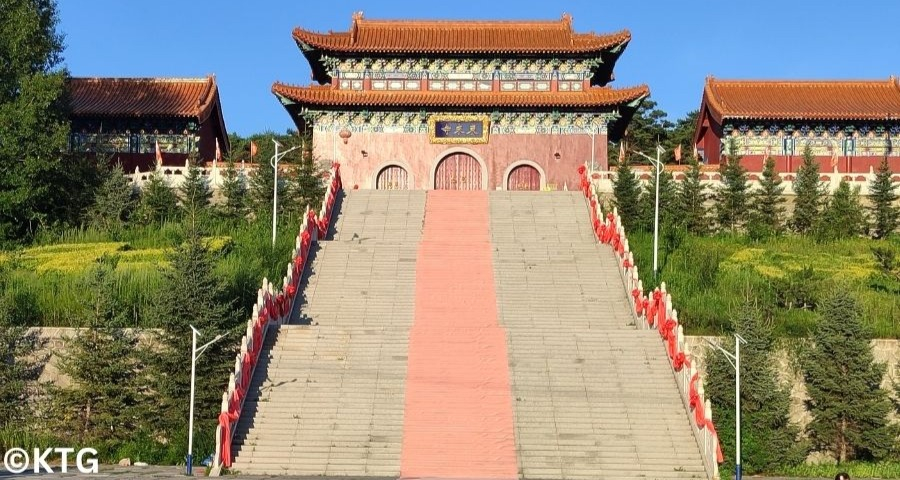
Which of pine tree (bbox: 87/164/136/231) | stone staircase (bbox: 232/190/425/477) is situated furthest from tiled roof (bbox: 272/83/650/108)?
stone staircase (bbox: 232/190/425/477)

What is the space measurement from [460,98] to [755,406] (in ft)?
73.1

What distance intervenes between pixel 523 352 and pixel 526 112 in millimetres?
19818

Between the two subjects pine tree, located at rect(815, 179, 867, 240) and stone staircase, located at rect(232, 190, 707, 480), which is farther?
pine tree, located at rect(815, 179, 867, 240)

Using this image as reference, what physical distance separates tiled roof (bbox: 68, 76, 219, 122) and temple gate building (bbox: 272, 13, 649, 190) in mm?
4405

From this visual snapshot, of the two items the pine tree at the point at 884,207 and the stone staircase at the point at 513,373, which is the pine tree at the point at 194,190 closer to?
the stone staircase at the point at 513,373

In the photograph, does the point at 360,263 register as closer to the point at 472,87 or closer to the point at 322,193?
the point at 322,193

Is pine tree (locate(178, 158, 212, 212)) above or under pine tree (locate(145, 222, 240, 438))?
above

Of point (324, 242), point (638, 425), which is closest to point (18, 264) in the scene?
point (324, 242)

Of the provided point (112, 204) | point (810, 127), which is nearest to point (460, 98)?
point (112, 204)

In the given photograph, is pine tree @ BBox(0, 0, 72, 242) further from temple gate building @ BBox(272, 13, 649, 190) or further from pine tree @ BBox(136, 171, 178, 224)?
temple gate building @ BBox(272, 13, 649, 190)

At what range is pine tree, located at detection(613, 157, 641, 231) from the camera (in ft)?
123

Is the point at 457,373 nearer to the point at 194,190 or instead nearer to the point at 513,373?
→ the point at 513,373

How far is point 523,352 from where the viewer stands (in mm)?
26359

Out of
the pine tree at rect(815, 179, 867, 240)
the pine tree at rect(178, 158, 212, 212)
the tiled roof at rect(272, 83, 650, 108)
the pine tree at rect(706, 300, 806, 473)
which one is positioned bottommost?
the pine tree at rect(706, 300, 806, 473)
